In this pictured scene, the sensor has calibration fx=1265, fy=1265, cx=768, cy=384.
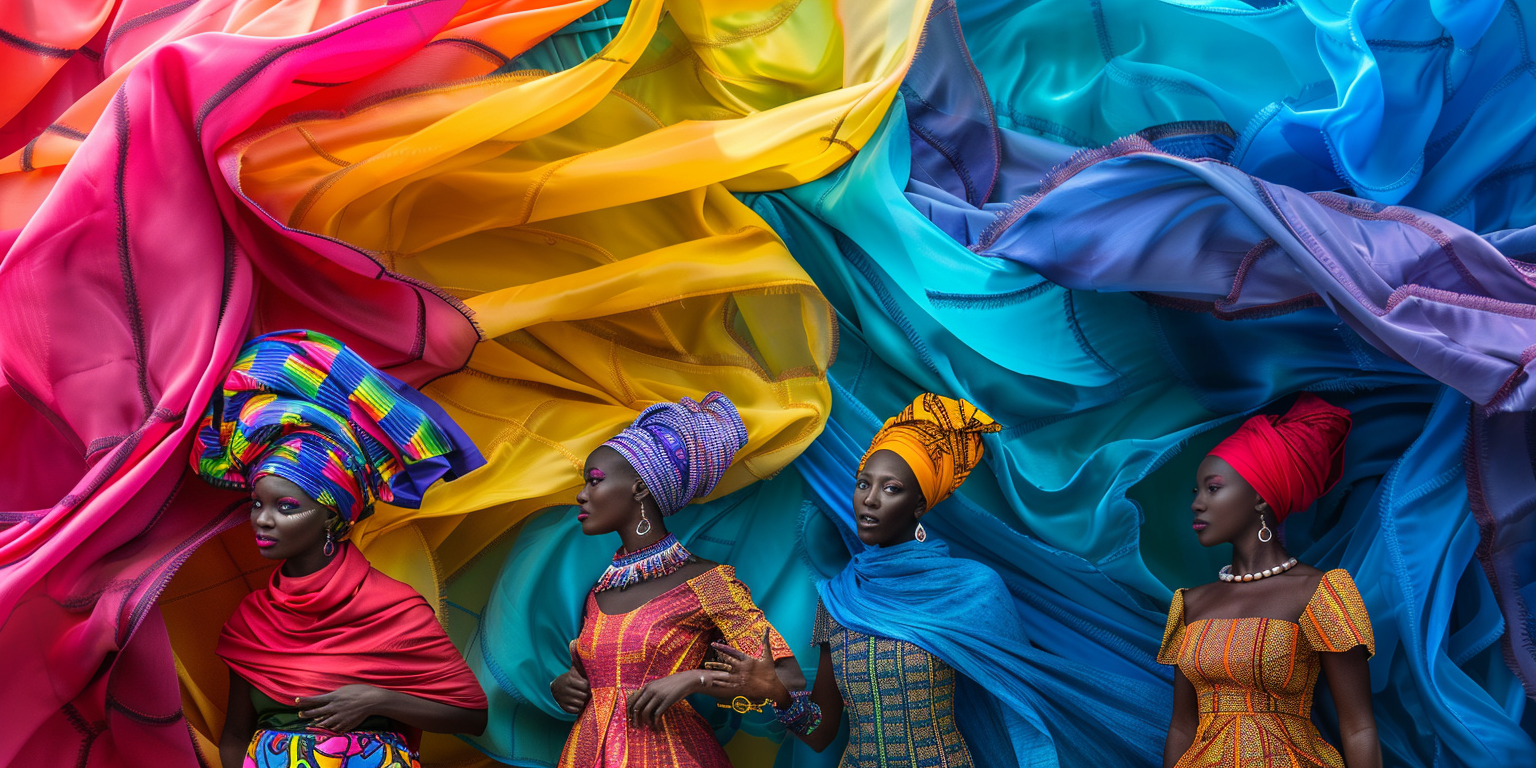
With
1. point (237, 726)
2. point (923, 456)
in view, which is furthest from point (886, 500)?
point (237, 726)

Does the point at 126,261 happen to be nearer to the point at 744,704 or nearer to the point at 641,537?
the point at 641,537

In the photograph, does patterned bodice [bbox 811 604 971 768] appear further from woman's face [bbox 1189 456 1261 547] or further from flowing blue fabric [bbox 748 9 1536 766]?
woman's face [bbox 1189 456 1261 547]

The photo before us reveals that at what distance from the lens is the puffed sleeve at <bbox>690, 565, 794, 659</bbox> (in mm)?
2691

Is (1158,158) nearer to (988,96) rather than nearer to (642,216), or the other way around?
(988,96)

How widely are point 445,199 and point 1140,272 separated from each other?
1.61 metres

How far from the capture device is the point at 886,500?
9.07 feet

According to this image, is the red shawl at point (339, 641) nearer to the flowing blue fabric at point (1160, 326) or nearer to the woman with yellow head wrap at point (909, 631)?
the flowing blue fabric at point (1160, 326)

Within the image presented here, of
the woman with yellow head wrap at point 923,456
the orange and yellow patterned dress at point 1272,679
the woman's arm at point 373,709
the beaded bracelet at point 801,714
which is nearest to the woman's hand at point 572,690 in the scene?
the woman's arm at point 373,709

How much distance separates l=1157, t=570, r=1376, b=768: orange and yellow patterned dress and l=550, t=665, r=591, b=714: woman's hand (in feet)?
4.19

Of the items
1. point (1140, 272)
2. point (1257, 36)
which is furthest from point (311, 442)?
point (1257, 36)

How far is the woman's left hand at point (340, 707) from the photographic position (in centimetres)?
256

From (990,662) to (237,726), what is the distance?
1598 mm

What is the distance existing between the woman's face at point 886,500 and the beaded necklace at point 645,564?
0.41 meters

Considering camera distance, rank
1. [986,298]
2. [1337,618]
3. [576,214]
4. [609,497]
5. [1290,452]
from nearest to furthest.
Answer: [1337,618] < [1290,452] < [609,497] < [986,298] < [576,214]
